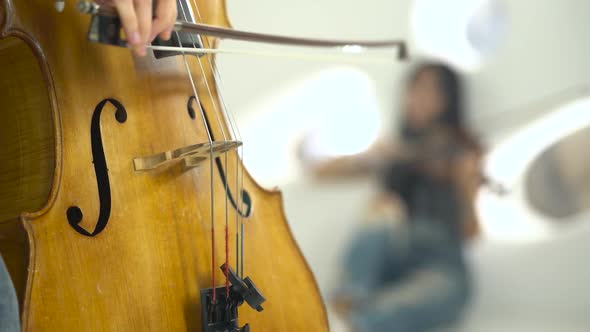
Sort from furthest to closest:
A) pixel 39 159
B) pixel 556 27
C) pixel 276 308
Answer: pixel 556 27 < pixel 276 308 < pixel 39 159

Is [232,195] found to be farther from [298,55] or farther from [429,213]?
[429,213]

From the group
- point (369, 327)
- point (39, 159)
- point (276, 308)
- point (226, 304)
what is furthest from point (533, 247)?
point (39, 159)

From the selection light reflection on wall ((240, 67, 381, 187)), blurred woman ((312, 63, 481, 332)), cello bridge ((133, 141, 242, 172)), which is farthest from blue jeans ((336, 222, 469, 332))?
cello bridge ((133, 141, 242, 172))

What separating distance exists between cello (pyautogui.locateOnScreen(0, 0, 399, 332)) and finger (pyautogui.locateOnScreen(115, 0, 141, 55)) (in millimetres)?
11

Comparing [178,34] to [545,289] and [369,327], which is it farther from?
[545,289]

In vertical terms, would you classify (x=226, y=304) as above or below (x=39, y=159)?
below

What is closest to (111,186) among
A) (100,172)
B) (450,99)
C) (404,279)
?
(100,172)

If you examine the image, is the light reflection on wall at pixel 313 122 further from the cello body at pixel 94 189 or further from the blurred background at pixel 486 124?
the cello body at pixel 94 189

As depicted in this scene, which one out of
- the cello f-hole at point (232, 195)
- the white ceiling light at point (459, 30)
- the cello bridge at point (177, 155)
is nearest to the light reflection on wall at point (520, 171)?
the white ceiling light at point (459, 30)

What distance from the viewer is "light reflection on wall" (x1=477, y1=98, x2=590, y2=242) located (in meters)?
2.06

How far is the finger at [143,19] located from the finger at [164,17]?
0.5 inches

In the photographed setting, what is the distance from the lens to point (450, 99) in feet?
7.16

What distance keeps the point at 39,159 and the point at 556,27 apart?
204 centimetres

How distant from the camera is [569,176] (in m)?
2.05
